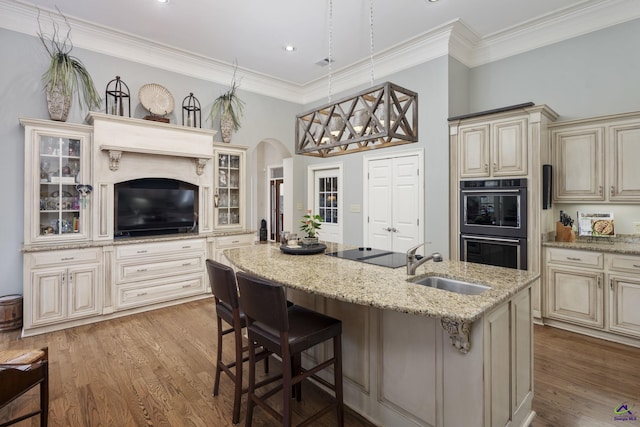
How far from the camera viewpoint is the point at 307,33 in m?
4.09

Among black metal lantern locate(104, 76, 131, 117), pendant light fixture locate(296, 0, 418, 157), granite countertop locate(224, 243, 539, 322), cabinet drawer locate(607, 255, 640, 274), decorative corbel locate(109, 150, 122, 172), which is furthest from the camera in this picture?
black metal lantern locate(104, 76, 131, 117)

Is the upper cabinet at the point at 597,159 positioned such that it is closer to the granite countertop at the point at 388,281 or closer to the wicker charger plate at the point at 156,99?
the granite countertop at the point at 388,281

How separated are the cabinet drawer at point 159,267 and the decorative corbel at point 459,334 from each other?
370 centimetres

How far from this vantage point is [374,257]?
8.86 ft

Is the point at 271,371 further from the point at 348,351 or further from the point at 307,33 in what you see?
the point at 307,33

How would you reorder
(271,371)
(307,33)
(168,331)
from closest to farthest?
(271,371) < (168,331) < (307,33)

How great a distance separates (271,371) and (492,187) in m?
3.13

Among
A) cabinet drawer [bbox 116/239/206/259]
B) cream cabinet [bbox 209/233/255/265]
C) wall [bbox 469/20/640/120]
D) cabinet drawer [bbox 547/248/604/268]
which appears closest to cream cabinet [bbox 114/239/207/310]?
cabinet drawer [bbox 116/239/206/259]

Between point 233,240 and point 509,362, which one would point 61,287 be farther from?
point 509,362

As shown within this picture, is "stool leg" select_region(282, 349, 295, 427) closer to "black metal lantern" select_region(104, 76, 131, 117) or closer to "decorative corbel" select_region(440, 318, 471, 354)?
"decorative corbel" select_region(440, 318, 471, 354)

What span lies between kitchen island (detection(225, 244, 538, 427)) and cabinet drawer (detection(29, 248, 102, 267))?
2.41 metres

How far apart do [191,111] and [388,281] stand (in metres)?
4.11

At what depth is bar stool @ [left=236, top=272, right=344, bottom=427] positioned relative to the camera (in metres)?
1.66

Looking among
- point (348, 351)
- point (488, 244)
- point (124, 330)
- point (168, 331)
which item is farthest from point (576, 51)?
point (124, 330)
